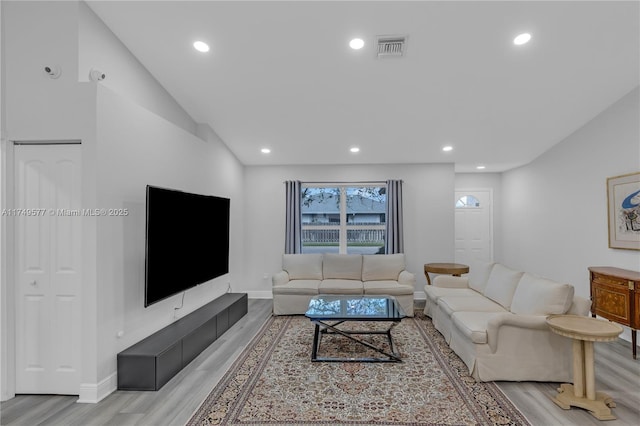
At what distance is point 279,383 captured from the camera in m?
2.79

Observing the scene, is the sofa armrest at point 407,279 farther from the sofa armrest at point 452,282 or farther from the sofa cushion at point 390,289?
the sofa armrest at point 452,282

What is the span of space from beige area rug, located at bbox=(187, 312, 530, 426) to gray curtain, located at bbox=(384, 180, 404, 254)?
231cm

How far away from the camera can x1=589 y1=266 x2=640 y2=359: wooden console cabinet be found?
317 centimetres

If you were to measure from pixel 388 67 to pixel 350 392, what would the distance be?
10.2ft

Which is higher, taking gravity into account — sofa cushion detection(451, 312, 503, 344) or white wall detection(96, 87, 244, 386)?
white wall detection(96, 87, 244, 386)

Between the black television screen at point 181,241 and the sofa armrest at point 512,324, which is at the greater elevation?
the black television screen at point 181,241

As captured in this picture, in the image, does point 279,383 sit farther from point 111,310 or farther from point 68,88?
point 68,88

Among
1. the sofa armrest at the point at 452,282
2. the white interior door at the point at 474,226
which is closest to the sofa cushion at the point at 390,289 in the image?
the sofa armrest at the point at 452,282

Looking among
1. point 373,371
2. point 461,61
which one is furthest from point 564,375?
point 461,61

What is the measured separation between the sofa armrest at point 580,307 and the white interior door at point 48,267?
4.27m

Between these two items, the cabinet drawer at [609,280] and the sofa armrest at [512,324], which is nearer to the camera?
the sofa armrest at [512,324]

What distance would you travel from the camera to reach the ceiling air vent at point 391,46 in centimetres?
294

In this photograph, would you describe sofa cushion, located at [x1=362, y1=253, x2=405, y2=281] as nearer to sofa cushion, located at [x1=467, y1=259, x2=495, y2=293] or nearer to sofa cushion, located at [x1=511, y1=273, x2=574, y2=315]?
sofa cushion, located at [x1=467, y1=259, x2=495, y2=293]

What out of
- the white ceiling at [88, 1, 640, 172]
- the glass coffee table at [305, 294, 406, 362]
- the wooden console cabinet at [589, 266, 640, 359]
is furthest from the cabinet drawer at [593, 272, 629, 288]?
the glass coffee table at [305, 294, 406, 362]
